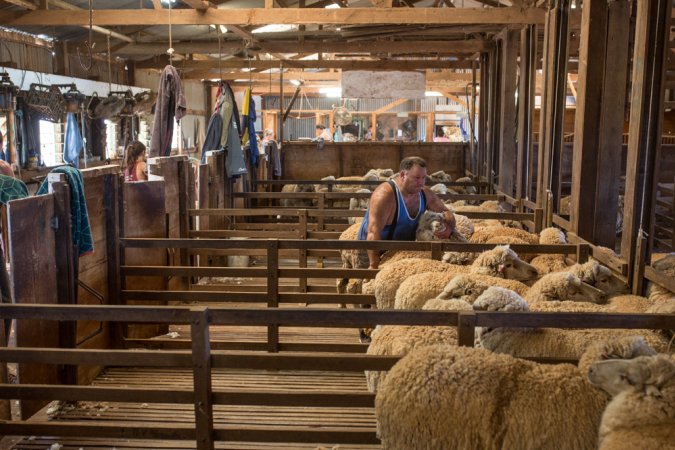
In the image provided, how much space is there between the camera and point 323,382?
16.1 ft

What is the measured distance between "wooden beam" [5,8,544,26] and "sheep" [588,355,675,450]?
6990mm

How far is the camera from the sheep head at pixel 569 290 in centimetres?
447

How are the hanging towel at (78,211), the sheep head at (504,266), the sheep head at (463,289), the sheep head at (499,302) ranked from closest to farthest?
the sheep head at (499,302), the sheep head at (463,289), the hanging towel at (78,211), the sheep head at (504,266)

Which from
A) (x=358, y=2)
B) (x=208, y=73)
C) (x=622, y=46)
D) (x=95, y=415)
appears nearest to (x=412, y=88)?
(x=358, y=2)

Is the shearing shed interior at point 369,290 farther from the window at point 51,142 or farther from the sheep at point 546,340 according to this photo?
the window at point 51,142

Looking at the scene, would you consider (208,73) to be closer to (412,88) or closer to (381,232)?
(412,88)

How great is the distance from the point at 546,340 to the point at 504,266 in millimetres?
1489

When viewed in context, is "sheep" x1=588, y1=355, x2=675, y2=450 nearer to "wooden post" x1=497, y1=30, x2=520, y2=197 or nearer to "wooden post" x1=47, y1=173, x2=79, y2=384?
"wooden post" x1=47, y1=173, x2=79, y2=384

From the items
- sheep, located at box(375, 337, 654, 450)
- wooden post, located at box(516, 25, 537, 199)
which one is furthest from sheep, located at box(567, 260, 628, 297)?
wooden post, located at box(516, 25, 537, 199)

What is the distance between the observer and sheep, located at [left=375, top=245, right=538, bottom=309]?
194 inches

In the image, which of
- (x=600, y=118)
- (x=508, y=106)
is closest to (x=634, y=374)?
(x=600, y=118)

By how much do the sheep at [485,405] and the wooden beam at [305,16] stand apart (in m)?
6.80

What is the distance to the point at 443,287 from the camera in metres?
4.53

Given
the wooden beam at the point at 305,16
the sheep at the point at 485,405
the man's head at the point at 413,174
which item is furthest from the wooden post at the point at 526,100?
the sheep at the point at 485,405
